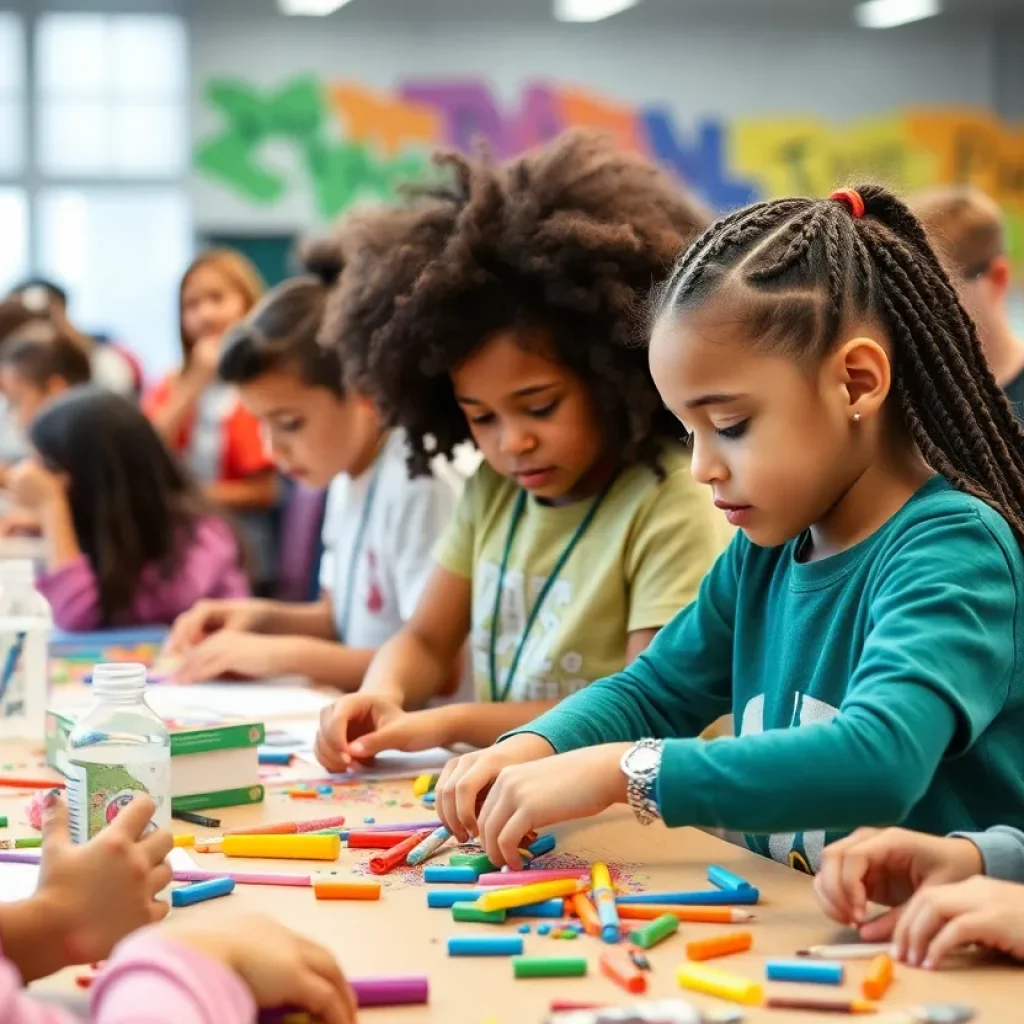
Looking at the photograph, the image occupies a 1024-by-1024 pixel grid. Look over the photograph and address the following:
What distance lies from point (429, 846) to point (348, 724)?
404mm

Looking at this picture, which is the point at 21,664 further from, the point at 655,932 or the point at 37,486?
the point at 37,486

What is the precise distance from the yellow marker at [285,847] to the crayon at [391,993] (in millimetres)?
315

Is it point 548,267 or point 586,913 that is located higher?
point 548,267

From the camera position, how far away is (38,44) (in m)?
7.97

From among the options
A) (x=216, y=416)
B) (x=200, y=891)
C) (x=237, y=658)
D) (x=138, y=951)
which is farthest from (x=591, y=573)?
(x=216, y=416)

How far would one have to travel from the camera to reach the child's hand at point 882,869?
940 mm

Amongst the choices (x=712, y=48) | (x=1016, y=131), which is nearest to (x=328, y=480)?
(x=712, y=48)

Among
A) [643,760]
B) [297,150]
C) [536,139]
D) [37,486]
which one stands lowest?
[643,760]

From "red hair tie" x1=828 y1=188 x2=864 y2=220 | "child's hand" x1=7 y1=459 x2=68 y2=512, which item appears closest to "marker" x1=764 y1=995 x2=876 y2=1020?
"red hair tie" x1=828 y1=188 x2=864 y2=220

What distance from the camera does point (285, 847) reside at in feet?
3.90

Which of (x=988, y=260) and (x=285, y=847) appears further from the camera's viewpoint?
(x=988, y=260)

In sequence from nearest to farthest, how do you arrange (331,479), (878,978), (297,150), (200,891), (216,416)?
(878,978)
(200,891)
(331,479)
(216,416)
(297,150)

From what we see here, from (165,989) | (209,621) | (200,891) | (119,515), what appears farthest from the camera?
(119,515)

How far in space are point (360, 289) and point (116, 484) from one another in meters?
1.33
